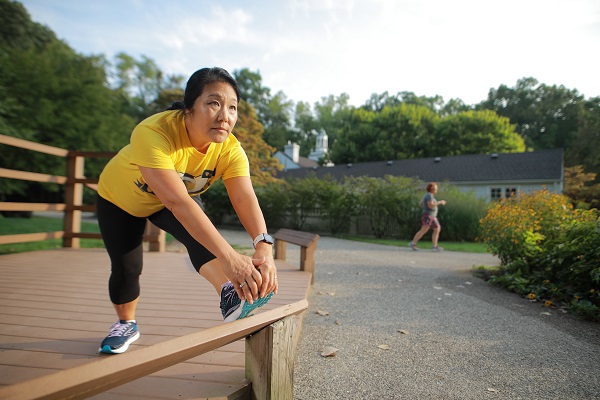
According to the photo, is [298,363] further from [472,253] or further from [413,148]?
[413,148]

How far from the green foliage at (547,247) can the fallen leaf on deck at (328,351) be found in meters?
2.68

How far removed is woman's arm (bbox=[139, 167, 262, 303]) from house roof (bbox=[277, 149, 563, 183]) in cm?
2080

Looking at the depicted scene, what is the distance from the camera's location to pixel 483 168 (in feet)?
80.5

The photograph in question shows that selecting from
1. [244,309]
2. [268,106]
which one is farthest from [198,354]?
[268,106]

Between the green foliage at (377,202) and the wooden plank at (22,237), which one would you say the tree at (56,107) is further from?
the green foliage at (377,202)

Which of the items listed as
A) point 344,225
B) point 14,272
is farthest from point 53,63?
point 14,272

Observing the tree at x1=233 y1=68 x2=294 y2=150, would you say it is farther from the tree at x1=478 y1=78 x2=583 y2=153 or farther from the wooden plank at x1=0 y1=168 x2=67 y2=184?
the wooden plank at x1=0 y1=168 x2=67 y2=184

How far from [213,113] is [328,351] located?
193 centimetres

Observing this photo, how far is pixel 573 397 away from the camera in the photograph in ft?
7.11

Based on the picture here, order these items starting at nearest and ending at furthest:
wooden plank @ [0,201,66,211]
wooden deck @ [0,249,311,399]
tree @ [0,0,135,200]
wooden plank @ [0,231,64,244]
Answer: wooden deck @ [0,249,311,399] → wooden plank @ [0,201,66,211] → wooden plank @ [0,231,64,244] → tree @ [0,0,135,200]

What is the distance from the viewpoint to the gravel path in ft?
7.34

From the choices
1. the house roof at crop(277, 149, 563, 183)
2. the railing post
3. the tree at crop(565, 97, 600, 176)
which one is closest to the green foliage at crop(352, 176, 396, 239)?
the house roof at crop(277, 149, 563, 183)

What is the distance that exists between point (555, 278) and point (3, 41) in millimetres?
23358

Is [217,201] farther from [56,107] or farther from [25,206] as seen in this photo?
[25,206]
